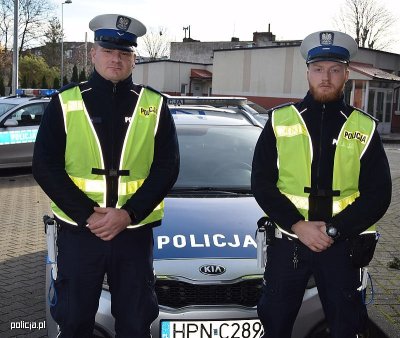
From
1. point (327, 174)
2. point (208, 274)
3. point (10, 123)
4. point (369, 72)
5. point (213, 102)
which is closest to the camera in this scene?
point (327, 174)

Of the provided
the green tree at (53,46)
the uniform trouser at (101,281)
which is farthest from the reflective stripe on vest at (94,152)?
the green tree at (53,46)

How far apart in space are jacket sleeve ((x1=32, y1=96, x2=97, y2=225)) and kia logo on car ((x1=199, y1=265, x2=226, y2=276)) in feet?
2.41

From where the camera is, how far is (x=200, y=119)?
15.6 feet

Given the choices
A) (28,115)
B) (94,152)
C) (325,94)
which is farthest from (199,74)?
(94,152)

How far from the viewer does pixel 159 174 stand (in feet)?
8.89

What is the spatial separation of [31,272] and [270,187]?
294 centimetres

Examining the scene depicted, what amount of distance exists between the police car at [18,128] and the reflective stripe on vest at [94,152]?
750cm

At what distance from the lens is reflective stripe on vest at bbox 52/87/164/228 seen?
8.63 feet

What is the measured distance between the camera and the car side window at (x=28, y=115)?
9.98 meters

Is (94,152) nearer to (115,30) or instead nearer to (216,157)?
(115,30)

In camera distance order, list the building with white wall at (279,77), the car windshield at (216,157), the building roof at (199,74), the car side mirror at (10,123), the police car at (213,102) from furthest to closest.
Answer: the building roof at (199,74)
the building with white wall at (279,77)
the car side mirror at (10,123)
the police car at (213,102)
the car windshield at (216,157)

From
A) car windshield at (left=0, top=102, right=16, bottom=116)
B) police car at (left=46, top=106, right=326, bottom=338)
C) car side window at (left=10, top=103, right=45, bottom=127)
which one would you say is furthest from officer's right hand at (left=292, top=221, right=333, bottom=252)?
car windshield at (left=0, top=102, right=16, bottom=116)

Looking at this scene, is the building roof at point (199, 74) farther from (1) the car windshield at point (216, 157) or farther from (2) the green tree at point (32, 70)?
(1) the car windshield at point (216, 157)

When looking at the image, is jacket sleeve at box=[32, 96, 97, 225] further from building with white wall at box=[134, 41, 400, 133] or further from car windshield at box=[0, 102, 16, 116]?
building with white wall at box=[134, 41, 400, 133]
